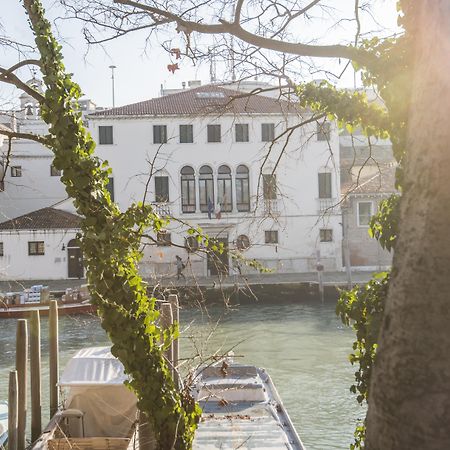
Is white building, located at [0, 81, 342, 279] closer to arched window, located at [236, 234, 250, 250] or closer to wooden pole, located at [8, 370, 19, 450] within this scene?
wooden pole, located at [8, 370, 19, 450]

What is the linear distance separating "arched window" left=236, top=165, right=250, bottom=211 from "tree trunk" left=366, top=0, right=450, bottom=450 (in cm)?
2830

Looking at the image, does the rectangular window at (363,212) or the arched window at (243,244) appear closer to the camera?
the arched window at (243,244)

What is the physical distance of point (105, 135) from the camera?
97.9 ft

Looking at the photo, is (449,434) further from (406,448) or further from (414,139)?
(414,139)

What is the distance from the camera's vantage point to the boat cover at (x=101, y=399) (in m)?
9.29

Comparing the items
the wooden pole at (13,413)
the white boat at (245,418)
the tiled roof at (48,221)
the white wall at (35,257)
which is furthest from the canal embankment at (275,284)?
the wooden pole at (13,413)

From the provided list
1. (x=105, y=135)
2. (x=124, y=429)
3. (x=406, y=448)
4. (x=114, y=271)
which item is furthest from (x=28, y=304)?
(x=406, y=448)

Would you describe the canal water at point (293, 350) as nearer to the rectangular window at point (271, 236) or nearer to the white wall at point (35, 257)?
the rectangular window at point (271, 236)

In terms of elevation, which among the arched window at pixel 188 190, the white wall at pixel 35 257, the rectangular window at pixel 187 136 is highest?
the rectangular window at pixel 187 136

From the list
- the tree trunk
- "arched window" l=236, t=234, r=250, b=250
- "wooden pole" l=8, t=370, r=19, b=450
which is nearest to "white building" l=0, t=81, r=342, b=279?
"wooden pole" l=8, t=370, r=19, b=450

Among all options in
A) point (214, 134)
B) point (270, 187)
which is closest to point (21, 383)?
point (270, 187)

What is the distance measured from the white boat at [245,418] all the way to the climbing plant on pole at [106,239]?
110 inches

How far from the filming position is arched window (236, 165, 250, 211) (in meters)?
30.3

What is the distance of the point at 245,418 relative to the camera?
31.0 ft
